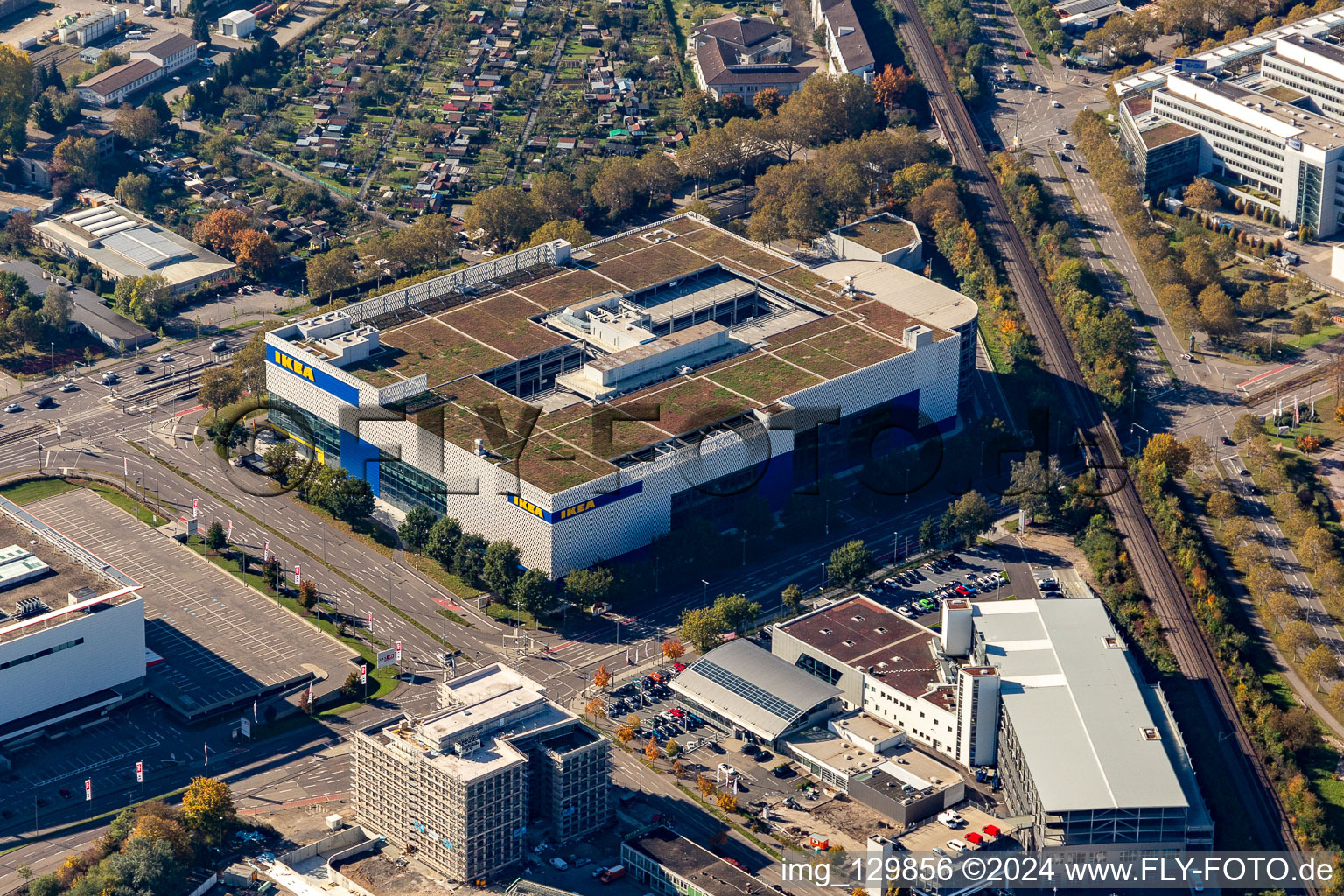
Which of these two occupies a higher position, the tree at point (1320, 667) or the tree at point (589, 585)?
the tree at point (589, 585)

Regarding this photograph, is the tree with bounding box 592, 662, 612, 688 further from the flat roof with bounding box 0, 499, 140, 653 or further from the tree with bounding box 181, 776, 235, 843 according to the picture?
the flat roof with bounding box 0, 499, 140, 653

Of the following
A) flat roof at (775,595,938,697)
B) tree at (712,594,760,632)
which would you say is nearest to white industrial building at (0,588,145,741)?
tree at (712,594,760,632)

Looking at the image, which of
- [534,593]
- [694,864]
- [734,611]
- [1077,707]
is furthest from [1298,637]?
[534,593]

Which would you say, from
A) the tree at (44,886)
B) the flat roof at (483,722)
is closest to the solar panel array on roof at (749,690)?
the flat roof at (483,722)

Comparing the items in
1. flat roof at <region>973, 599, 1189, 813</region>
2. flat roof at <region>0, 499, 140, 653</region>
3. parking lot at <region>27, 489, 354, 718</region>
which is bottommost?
parking lot at <region>27, 489, 354, 718</region>

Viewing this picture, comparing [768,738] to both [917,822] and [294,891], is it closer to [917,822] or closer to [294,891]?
[917,822]

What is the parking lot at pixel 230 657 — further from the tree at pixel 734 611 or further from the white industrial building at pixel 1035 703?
→ the white industrial building at pixel 1035 703

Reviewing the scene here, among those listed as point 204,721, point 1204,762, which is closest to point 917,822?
point 1204,762
